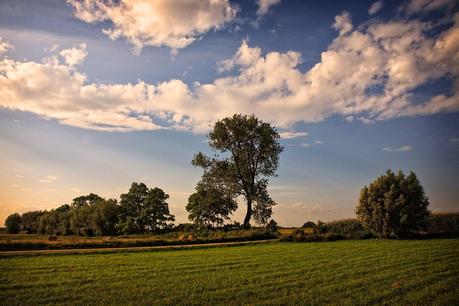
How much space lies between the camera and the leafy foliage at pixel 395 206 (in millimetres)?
36625

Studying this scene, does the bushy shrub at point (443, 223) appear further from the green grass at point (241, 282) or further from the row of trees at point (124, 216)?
the row of trees at point (124, 216)

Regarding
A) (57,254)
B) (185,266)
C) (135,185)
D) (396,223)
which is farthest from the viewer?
(135,185)

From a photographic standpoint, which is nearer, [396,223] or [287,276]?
[287,276]

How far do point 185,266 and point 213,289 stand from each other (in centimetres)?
626

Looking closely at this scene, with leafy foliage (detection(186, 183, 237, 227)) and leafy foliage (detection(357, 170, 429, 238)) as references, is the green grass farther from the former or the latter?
leafy foliage (detection(186, 183, 237, 227))

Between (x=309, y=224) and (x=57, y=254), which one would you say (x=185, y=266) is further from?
(x=309, y=224)

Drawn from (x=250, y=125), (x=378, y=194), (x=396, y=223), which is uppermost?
(x=250, y=125)

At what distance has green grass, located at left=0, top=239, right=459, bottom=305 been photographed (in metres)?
10.6

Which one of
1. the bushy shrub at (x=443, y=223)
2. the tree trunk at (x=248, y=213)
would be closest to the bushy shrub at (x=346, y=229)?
the bushy shrub at (x=443, y=223)

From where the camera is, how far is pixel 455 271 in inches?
565

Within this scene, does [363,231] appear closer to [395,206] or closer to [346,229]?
[346,229]

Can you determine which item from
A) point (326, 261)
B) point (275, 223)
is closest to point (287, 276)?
point (326, 261)

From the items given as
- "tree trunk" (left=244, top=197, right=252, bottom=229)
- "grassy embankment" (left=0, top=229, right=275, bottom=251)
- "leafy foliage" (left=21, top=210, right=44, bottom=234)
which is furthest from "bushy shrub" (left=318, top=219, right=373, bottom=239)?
"leafy foliage" (left=21, top=210, right=44, bottom=234)

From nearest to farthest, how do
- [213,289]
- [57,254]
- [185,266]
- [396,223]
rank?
[213,289]
[185,266]
[57,254]
[396,223]
